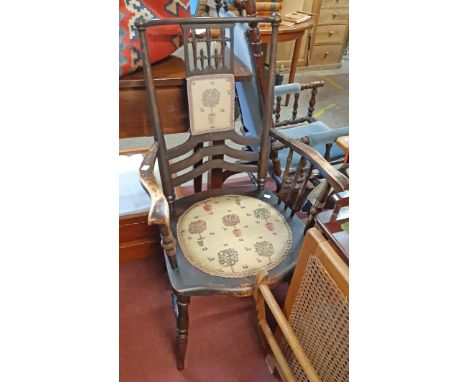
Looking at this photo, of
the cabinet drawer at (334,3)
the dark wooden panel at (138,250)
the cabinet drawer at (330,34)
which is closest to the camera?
the dark wooden panel at (138,250)

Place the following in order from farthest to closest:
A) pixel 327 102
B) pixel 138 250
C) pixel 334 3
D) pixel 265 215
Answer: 1. pixel 334 3
2. pixel 327 102
3. pixel 138 250
4. pixel 265 215

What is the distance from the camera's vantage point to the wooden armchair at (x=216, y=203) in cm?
112

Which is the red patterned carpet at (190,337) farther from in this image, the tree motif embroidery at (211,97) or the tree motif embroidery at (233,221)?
the tree motif embroidery at (211,97)

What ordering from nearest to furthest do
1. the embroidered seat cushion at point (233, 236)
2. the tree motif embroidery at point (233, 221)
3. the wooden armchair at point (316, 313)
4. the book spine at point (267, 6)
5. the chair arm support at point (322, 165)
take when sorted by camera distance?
the wooden armchair at point (316, 313) < the chair arm support at point (322, 165) < the embroidered seat cushion at point (233, 236) < the tree motif embroidery at point (233, 221) < the book spine at point (267, 6)

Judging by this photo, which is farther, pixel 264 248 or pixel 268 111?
pixel 268 111

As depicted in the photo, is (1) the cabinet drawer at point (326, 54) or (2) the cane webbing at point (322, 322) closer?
(2) the cane webbing at point (322, 322)

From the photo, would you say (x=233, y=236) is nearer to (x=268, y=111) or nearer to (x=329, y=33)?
(x=268, y=111)

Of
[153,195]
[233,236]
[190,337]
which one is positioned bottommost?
[190,337]

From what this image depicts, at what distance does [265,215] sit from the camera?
1.37m

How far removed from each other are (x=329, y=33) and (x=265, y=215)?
3.56m

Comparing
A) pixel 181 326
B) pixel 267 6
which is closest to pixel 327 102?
pixel 267 6

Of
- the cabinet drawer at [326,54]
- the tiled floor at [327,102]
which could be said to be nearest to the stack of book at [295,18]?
the tiled floor at [327,102]
